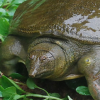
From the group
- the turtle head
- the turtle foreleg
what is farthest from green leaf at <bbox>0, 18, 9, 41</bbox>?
the turtle head

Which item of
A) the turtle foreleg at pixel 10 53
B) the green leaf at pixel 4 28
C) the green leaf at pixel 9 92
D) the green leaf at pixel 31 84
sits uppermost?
the green leaf at pixel 4 28

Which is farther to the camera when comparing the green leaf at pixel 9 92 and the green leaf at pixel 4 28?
the green leaf at pixel 4 28

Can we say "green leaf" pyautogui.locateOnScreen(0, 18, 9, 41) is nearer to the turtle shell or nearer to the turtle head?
the turtle shell

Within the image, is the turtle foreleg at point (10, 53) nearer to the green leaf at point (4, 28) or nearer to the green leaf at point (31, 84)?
the green leaf at point (4, 28)

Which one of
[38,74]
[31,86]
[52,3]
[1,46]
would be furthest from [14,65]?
[52,3]

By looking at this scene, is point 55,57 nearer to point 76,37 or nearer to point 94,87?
point 76,37

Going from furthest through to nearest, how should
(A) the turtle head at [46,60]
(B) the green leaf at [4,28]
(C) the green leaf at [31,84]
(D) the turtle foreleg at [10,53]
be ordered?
(B) the green leaf at [4,28], (D) the turtle foreleg at [10,53], (C) the green leaf at [31,84], (A) the turtle head at [46,60]

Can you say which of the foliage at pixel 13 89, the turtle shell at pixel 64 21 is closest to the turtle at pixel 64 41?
the turtle shell at pixel 64 21

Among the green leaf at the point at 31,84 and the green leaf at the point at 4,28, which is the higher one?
the green leaf at the point at 4,28

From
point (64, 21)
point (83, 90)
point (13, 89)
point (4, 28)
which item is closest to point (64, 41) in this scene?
point (64, 21)
